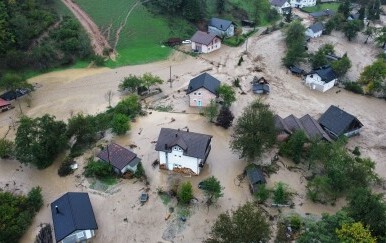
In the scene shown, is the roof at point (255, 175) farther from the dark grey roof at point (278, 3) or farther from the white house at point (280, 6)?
the dark grey roof at point (278, 3)

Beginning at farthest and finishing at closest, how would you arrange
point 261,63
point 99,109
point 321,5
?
point 321,5 < point 261,63 < point 99,109

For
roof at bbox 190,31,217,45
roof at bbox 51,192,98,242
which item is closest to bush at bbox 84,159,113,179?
roof at bbox 51,192,98,242

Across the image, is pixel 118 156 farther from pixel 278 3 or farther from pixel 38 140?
pixel 278 3

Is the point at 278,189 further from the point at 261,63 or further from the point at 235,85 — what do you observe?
the point at 261,63

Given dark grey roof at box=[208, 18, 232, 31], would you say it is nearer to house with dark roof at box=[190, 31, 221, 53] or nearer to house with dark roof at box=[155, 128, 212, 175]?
house with dark roof at box=[190, 31, 221, 53]

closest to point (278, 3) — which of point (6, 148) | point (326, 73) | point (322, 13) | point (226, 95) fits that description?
point (322, 13)

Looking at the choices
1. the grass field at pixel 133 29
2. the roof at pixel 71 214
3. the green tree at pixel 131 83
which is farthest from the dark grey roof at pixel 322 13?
the roof at pixel 71 214

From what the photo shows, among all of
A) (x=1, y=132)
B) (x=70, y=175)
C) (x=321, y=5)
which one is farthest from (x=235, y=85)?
(x=321, y=5)
